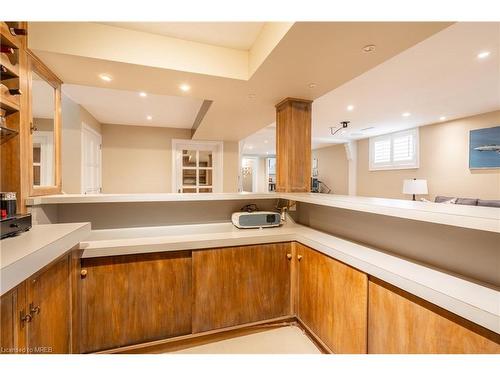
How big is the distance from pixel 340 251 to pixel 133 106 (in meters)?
3.50

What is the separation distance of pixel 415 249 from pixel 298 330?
1.06 meters

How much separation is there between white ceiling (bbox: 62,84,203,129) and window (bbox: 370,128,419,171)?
4749 mm

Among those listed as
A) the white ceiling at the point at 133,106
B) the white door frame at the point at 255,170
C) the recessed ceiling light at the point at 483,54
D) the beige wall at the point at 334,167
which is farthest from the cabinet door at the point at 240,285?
the white door frame at the point at 255,170

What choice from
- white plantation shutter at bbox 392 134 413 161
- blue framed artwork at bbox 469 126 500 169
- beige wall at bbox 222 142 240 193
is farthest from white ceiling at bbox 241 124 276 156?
blue framed artwork at bbox 469 126 500 169

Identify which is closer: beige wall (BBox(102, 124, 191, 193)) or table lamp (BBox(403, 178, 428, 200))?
beige wall (BBox(102, 124, 191, 193))

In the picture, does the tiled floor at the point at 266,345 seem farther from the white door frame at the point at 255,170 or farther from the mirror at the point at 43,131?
the white door frame at the point at 255,170

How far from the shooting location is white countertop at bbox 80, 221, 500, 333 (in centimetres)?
82

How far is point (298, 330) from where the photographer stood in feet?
5.87

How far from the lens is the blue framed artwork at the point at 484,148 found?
391 centimetres

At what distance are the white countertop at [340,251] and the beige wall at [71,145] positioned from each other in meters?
1.76

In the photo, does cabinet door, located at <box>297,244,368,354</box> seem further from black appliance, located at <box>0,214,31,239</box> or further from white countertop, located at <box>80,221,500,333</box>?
black appliance, located at <box>0,214,31,239</box>
